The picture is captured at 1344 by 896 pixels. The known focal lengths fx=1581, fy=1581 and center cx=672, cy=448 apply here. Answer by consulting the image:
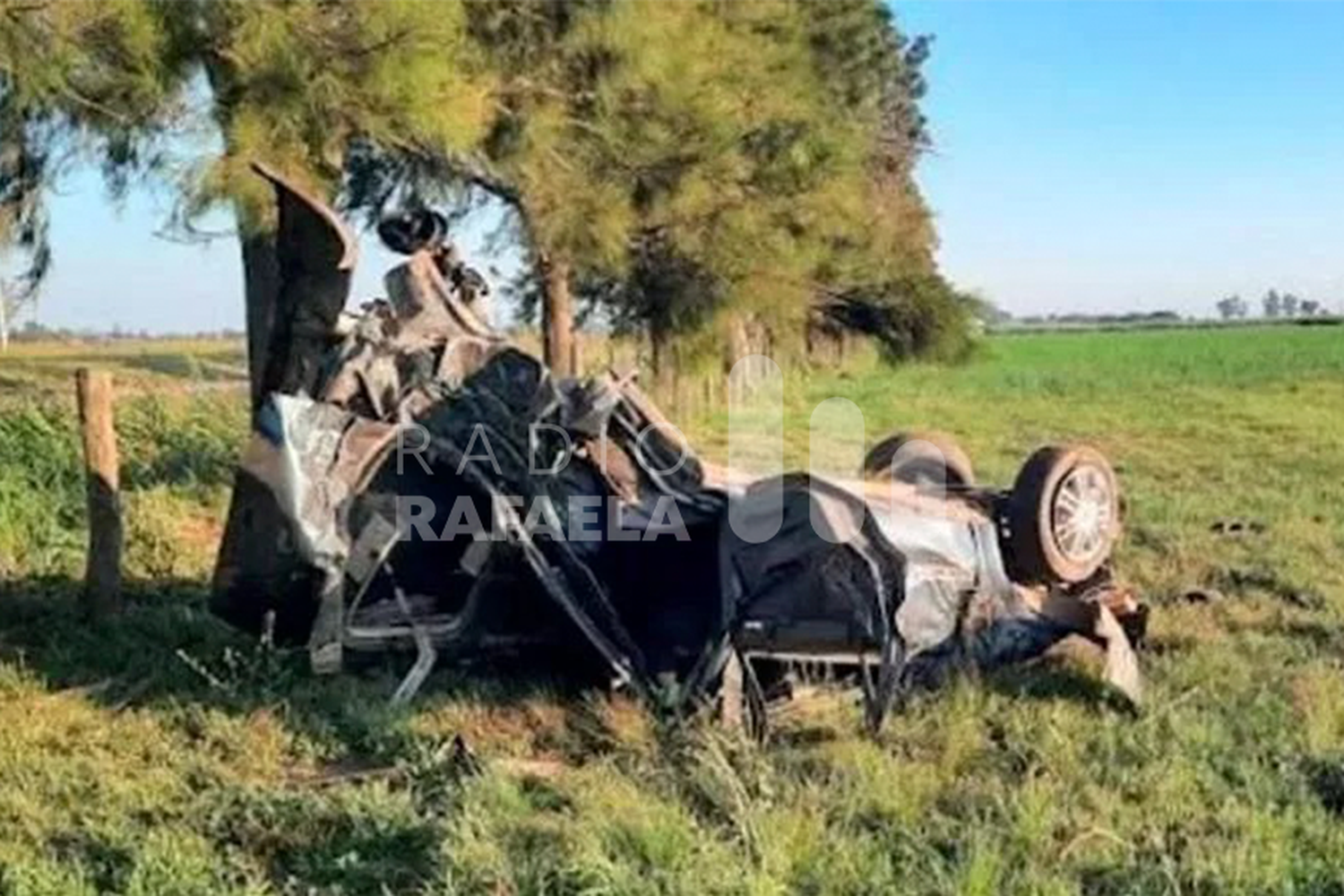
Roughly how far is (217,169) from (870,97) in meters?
12.1

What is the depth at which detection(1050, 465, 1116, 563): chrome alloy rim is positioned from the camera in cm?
579

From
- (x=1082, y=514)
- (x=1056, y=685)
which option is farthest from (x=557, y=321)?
(x=1056, y=685)

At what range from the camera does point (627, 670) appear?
5238 mm

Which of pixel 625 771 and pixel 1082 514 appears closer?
pixel 625 771

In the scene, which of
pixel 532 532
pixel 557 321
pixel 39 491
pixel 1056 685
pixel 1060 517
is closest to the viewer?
pixel 532 532

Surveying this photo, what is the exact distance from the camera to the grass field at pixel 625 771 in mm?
3775

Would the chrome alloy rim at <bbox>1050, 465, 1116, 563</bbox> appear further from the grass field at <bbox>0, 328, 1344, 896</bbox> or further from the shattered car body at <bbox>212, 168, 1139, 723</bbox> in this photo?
the grass field at <bbox>0, 328, 1344, 896</bbox>

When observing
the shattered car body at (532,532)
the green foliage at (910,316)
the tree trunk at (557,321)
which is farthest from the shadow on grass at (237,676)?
the green foliage at (910,316)

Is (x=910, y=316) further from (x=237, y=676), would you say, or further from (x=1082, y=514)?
(x=237, y=676)

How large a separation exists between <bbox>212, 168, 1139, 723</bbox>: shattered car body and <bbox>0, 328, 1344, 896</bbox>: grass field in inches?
9.9

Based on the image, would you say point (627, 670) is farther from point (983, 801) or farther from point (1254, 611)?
point (1254, 611)

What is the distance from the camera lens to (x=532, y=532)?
5.23 m

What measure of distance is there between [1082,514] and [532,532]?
6.90ft

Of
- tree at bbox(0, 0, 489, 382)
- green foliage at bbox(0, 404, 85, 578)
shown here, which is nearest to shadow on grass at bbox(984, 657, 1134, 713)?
tree at bbox(0, 0, 489, 382)
